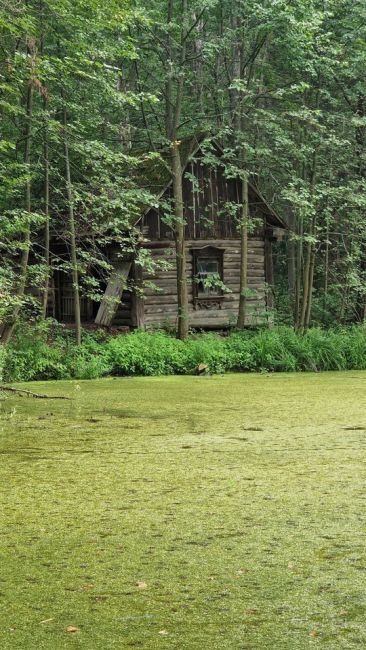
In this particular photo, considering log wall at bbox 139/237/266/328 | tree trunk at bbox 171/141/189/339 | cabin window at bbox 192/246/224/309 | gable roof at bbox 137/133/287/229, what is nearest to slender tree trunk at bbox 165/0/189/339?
tree trunk at bbox 171/141/189/339

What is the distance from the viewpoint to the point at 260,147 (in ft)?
64.5

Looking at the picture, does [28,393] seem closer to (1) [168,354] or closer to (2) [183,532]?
(1) [168,354]

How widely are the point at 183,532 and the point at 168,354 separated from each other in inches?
444

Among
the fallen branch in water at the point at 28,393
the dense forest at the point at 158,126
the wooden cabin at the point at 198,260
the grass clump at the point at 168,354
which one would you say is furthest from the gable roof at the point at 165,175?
the fallen branch in water at the point at 28,393

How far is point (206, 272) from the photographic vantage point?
22156mm

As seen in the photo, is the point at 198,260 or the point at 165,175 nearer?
the point at 165,175

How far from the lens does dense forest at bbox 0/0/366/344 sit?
12.8m

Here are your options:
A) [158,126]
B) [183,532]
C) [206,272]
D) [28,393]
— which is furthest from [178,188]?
[183,532]

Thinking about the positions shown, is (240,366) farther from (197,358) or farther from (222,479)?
(222,479)

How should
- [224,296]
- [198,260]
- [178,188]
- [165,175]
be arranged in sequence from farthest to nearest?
[198,260] → [224,296] → [165,175] → [178,188]

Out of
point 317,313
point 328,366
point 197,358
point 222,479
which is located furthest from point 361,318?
point 222,479

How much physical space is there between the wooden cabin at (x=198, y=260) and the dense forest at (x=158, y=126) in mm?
632

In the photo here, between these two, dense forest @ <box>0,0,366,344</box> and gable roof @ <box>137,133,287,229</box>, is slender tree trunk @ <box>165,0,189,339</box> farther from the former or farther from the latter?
gable roof @ <box>137,133,287,229</box>

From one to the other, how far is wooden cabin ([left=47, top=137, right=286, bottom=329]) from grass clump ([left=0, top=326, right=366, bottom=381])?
9.63ft
